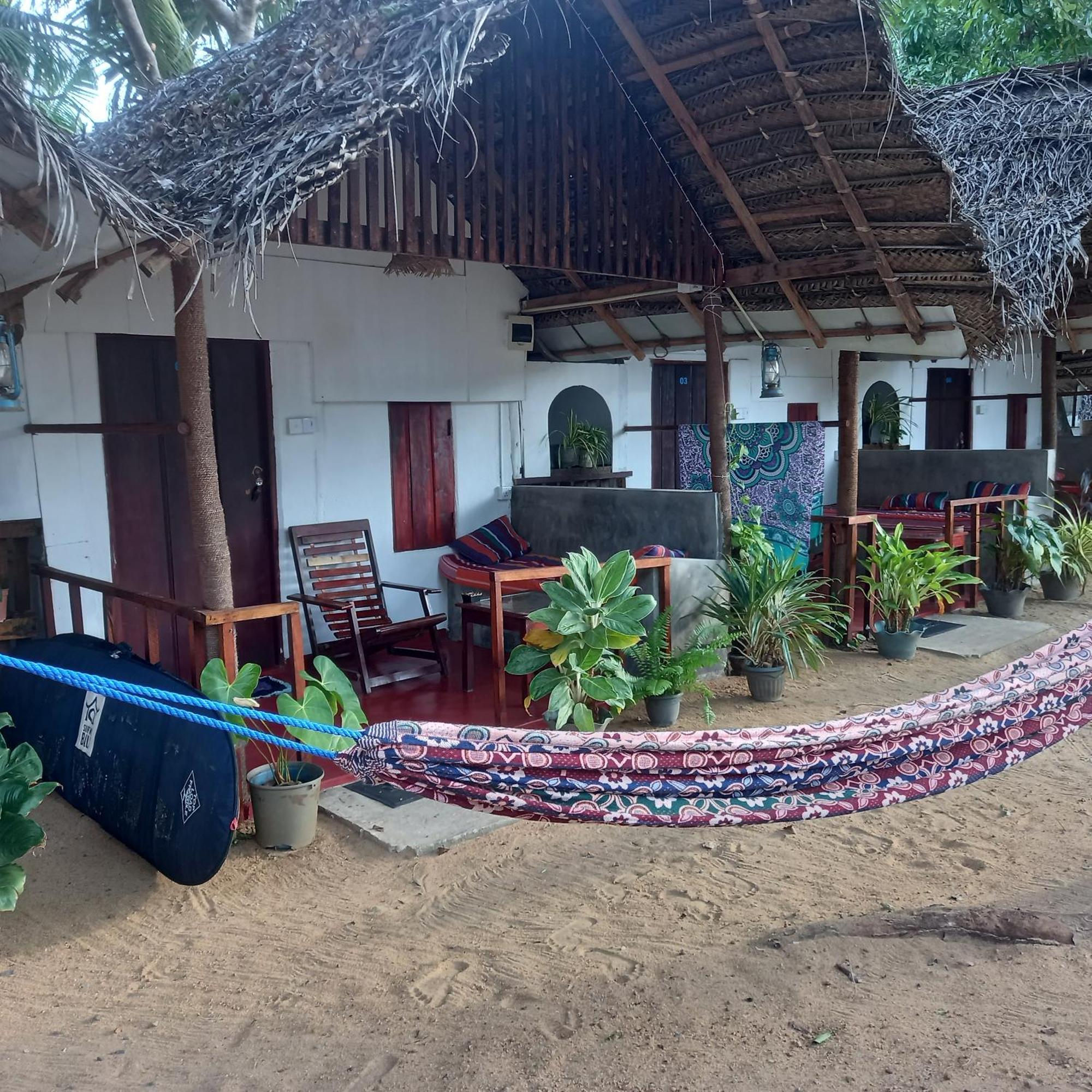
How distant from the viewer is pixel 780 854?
3.36 metres

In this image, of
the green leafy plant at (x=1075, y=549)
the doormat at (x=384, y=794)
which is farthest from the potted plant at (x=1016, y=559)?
the doormat at (x=384, y=794)

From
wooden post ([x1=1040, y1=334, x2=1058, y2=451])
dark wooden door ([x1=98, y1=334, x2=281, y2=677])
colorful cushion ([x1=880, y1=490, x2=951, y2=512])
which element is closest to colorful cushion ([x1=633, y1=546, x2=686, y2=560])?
dark wooden door ([x1=98, y1=334, x2=281, y2=677])

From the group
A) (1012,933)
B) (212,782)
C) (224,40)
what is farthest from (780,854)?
(224,40)

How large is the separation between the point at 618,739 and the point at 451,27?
2.46 m

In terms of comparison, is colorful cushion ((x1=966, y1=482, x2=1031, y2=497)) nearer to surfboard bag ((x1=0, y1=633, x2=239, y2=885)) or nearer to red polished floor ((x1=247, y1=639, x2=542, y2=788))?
red polished floor ((x1=247, y1=639, x2=542, y2=788))

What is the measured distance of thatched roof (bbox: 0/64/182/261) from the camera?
100 inches

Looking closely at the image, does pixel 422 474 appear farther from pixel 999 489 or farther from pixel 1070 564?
pixel 1070 564

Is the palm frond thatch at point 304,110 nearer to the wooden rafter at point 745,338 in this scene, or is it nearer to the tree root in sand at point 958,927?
the tree root in sand at point 958,927

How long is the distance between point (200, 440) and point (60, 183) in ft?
3.26

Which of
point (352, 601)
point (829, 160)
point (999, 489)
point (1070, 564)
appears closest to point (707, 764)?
point (352, 601)

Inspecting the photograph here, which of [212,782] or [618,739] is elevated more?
[618,739]

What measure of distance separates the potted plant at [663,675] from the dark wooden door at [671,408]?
317 cm

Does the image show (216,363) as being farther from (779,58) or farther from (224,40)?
(224,40)

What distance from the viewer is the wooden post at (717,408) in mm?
5562
